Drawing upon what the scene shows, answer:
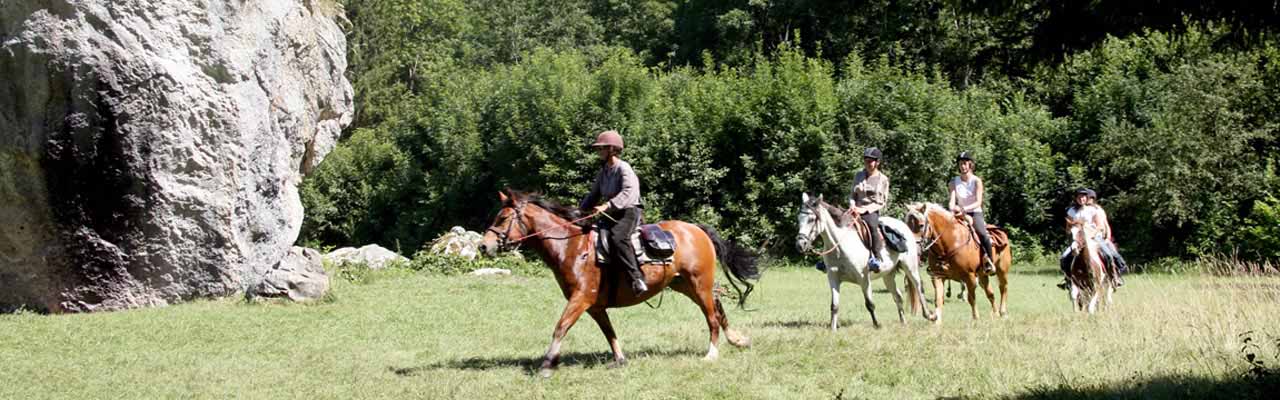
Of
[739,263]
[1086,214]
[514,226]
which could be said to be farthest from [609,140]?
[1086,214]

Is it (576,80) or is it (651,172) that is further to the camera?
(576,80)

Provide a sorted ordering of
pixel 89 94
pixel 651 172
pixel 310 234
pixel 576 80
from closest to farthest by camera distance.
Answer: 1. pixel 89 94
2. pixel 651 172
3. pixel 576 80
4. pixel 310 234

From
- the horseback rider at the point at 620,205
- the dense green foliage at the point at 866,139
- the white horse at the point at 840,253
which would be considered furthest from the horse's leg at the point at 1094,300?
the horseback rider at the point at 620,205

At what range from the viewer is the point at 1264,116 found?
27.7 meters

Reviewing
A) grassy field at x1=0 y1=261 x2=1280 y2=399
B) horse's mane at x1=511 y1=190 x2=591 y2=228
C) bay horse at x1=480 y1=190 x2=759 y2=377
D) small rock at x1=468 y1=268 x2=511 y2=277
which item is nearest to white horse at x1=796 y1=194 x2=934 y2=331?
grassy field at x1=0 y1=261 x2=1280 y2=399

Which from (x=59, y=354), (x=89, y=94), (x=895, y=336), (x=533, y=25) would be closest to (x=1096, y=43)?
(x=895, y=336)

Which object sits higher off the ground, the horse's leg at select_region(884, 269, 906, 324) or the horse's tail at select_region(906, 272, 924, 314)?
the horse's leg at select_region(884, 269, 906, 324)

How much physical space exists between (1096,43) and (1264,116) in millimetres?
25603

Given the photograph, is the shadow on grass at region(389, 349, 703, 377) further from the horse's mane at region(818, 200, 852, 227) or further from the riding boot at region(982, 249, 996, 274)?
the riding boot at region(982, 249, 996, 274)

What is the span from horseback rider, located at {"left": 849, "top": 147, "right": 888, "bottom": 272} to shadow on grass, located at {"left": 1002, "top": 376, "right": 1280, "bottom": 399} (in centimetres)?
491

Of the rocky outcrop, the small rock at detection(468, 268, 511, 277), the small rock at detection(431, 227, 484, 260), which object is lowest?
the small rock at detection(431, 227, 484, 260)

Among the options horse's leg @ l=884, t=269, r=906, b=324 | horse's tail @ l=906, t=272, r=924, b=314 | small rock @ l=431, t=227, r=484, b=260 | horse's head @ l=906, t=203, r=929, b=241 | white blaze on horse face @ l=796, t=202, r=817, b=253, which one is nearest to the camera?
white blaze on horse face @ l=796, t=202, r=817, b=253

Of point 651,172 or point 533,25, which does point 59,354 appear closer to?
point 651,172

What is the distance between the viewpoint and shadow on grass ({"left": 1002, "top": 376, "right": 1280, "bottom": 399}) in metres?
7.55
